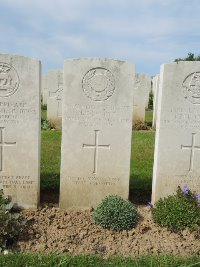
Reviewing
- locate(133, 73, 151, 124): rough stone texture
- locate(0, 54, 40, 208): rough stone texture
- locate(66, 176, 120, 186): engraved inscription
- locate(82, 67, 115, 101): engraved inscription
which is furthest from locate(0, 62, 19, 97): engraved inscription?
locate(133, 73, 151, 124): rough stone texture

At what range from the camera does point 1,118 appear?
4.99m

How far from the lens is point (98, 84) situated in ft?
16.4

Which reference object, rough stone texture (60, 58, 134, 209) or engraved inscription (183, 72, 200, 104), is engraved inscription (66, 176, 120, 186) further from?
engraved inscription (183, 72, 200, 104)

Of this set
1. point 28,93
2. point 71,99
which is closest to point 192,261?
point 71,99

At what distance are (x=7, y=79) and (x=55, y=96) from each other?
7.77m

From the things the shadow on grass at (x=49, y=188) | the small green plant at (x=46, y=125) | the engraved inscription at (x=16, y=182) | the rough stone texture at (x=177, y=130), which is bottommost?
the shadow on grass at (x=49, y=188)

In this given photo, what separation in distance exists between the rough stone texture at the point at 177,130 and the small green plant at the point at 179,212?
1.50 feet

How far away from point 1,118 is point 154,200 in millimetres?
2500

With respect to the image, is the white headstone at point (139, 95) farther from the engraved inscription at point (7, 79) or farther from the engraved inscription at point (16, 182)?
the engraved inscription at point (7, 79)

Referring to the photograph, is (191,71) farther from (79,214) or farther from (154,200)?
(79,214)

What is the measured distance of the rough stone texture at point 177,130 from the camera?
5074 millimetres

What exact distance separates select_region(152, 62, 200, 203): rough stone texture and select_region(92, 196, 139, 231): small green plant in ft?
2.53

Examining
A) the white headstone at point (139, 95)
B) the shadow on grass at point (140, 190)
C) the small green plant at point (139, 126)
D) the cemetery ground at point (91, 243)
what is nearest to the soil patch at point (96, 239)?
the cemetery ground at point (91, 243)

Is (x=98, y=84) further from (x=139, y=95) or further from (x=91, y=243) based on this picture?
(x=139, y=95)
